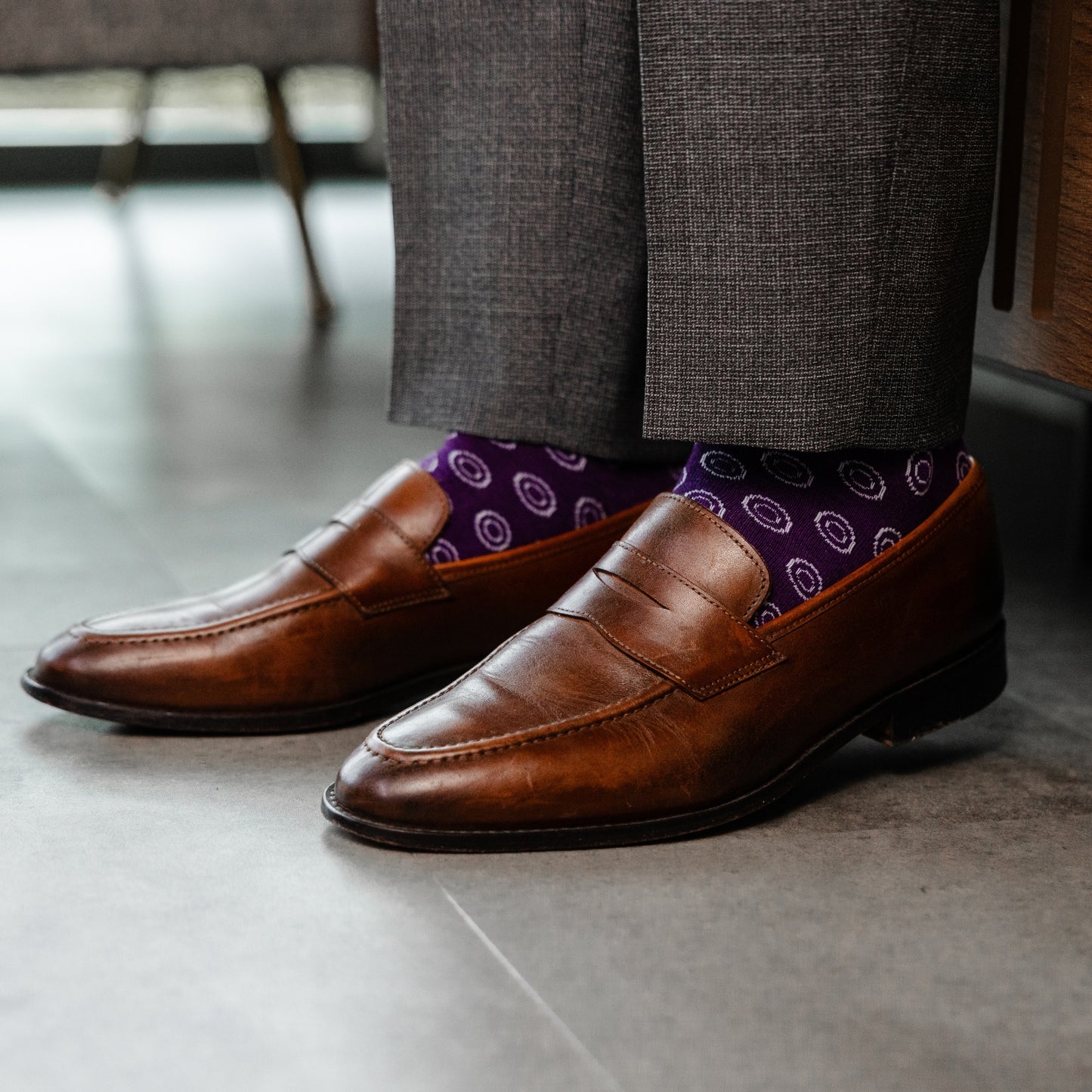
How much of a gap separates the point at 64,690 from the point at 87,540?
393 millimetres

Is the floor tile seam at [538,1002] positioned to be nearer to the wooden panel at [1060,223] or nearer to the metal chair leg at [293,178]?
the wooden panel at [1060,223]

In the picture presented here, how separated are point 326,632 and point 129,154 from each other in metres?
3.05

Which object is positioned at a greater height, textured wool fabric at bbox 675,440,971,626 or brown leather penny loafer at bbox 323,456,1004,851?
textured wool fabric at bbox 675,440,971,626

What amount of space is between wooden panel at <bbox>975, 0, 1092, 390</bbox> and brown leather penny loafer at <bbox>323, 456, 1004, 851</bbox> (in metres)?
0.14

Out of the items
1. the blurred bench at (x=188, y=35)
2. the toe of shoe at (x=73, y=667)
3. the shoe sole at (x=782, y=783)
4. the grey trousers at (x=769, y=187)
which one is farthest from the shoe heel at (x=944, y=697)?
the blurred bench at (x=188, y=35)

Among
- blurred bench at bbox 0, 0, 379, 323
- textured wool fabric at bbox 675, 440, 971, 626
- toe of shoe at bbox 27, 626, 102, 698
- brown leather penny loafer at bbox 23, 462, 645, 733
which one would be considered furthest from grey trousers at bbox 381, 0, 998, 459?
blurred bench at bbox 0, 0, 379, 323

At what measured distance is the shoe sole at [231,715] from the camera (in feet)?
2.39

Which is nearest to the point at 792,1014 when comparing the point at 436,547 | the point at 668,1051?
the point at 668,1051

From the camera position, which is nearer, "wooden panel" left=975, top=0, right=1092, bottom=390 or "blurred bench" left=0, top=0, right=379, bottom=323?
"wooden panel" left=975, top=0, right=1092, bottom=390

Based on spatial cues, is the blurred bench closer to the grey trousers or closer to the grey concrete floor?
the grey concrete floor

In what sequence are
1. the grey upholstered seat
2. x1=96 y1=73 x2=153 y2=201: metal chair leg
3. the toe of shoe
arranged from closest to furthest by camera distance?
1. the toe of shoe
2. the grey upholstered seat
3. x1=96 y1=73 x2=153 y2=201: metal chair leg

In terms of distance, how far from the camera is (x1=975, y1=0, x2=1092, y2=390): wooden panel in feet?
2.42

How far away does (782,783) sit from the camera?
0.64m

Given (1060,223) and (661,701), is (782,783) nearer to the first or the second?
(661,701)
